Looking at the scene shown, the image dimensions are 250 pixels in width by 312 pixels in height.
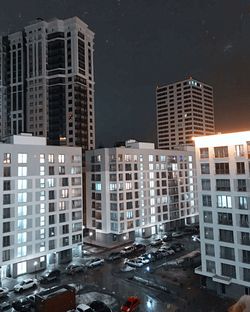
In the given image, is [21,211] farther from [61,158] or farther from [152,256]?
[152,256]

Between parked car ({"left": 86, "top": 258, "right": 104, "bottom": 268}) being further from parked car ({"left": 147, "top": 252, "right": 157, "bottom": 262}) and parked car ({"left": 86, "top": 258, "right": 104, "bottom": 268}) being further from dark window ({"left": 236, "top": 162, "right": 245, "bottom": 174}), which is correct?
dark window ({"left": 236, "top": 162, "right": 245, "bottom": 174})

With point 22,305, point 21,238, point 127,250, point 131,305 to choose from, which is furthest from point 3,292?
point 127,250

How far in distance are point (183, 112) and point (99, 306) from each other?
147034mm

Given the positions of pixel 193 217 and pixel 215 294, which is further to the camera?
pixel 193 217

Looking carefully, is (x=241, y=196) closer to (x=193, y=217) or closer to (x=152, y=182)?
(x=152, y=182)

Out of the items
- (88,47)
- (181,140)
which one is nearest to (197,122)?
(181,140)

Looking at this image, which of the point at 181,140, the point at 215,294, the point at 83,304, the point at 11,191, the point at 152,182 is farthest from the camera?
the point at 181,140

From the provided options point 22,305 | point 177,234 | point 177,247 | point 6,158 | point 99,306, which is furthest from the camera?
point 177,234

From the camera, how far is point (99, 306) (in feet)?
115

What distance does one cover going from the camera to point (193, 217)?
8519 centimetres

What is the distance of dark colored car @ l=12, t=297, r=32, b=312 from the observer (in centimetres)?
3644

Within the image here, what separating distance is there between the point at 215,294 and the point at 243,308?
120ft

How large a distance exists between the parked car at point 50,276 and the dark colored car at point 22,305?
23.0ft

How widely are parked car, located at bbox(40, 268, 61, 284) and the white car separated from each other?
1353 mm
